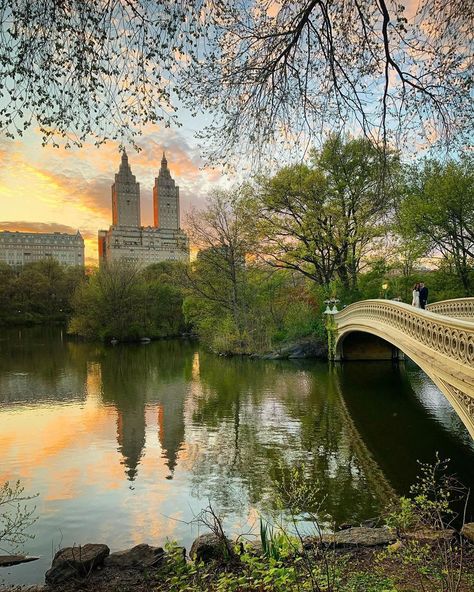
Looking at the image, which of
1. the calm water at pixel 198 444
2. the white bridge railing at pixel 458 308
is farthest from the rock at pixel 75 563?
the white bridge railing at pixel 458 308

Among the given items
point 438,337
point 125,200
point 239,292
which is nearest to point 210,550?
point 438,337

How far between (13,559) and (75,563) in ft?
4.96

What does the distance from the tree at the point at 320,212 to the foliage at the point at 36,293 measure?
1551 inches

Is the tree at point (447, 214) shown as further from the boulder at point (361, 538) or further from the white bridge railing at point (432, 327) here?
the boulder at point (361, 538)

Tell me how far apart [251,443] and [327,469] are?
2508 millimetres

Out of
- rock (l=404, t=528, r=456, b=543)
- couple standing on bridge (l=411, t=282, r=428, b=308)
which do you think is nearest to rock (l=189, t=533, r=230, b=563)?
rock (l=404, t=528, r=456, b=543)

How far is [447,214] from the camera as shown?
76.7 feet

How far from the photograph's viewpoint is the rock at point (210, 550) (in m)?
5.44

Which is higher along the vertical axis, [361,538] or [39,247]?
[39,247]

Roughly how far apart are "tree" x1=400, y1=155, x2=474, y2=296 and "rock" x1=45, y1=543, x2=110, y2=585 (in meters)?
20.2

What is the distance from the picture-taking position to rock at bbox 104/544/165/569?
5.72 metres

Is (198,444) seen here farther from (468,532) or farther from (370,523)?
(468,532)

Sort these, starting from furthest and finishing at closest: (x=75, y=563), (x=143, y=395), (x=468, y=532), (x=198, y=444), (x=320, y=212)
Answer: (x=320, y=212) < (x=143, y=395) < (x=198, y=444) < (x=468, y=532) < (x=75, y=563)

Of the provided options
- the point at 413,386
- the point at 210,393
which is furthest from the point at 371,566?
the point at 413,386
